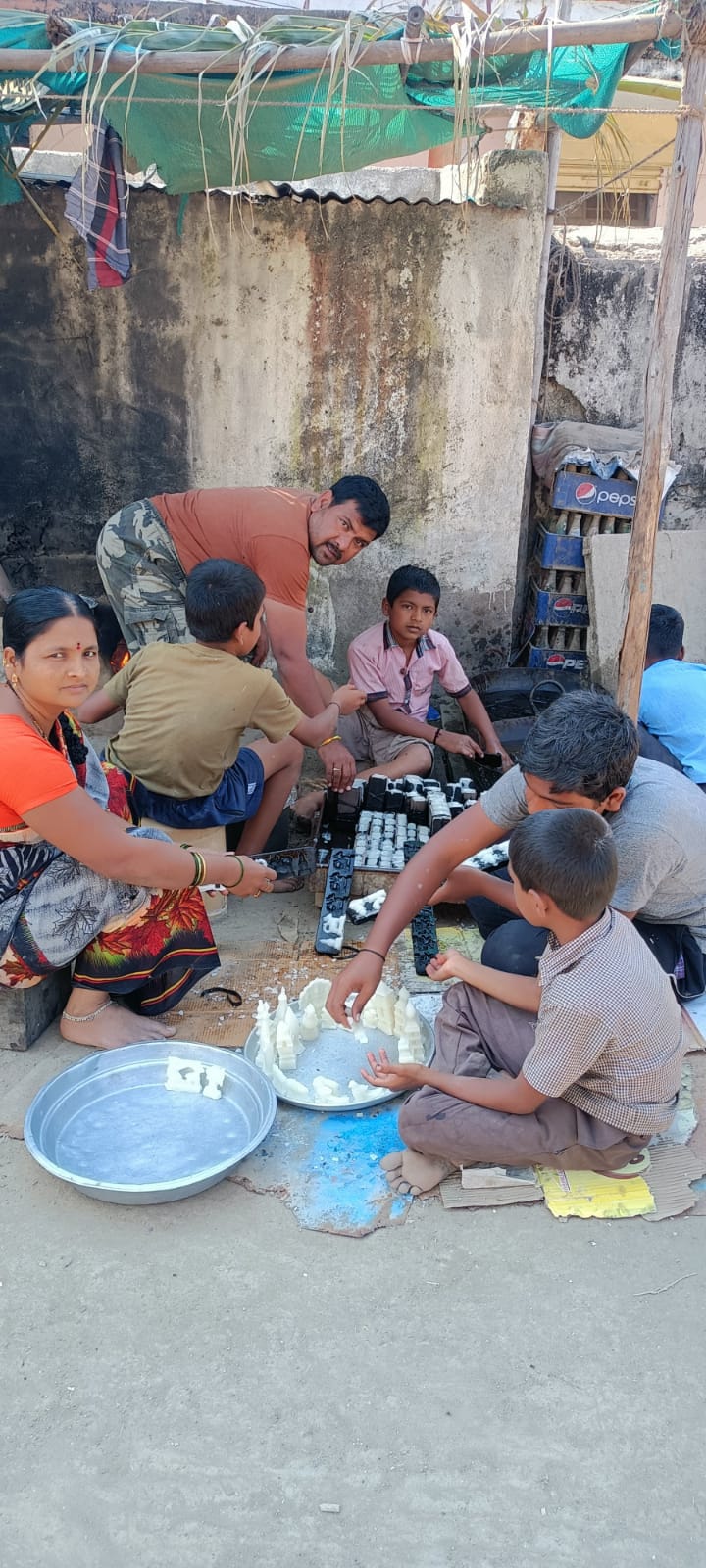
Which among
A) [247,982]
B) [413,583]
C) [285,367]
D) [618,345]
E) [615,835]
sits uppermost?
[618,345]

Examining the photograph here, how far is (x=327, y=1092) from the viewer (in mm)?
2658

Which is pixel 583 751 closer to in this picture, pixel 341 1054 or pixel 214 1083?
pixel 341 1054

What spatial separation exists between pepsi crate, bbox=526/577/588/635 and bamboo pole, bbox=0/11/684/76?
97.7 inches

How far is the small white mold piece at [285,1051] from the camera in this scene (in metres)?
2.74

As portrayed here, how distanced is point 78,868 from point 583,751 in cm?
134

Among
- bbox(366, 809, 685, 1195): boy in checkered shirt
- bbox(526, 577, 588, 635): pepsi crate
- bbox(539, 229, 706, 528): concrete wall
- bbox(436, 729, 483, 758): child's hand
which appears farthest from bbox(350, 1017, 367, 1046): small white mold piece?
bbox(539, 229, 706, 528): concrete wall

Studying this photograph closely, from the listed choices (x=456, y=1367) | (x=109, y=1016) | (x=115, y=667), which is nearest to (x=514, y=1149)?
(x=456, y=1367)

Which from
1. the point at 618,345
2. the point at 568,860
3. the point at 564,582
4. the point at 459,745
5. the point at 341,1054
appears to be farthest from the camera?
the point at 618,345

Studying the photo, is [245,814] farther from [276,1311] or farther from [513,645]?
[513,645]

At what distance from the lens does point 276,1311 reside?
2074mm

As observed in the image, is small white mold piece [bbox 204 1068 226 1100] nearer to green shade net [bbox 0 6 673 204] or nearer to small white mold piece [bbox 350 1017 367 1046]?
small white mold piece [bbox 350 1017 367 1046]

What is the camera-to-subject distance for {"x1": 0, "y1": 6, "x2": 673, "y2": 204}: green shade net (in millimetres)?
3227

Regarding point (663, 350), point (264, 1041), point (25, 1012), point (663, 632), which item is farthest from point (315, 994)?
point (663, 350)

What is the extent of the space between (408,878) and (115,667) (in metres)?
2.42
